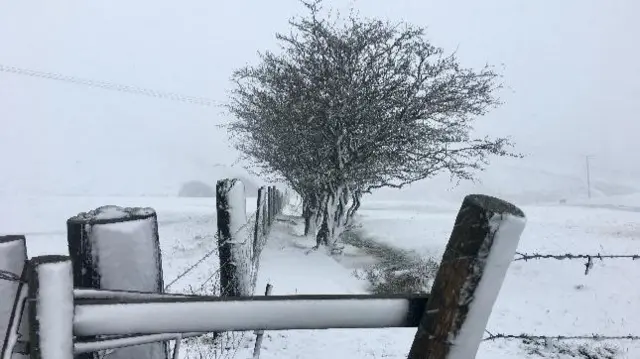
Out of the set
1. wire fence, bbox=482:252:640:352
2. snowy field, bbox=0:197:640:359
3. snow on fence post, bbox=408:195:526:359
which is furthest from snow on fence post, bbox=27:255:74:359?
snowy field, bbox=0:197:640:359

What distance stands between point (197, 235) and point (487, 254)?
15023mm

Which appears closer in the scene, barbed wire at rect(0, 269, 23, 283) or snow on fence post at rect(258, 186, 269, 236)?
barbed wire at rect(0, 269, 23, 283)

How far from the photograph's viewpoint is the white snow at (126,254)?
63.8 inches

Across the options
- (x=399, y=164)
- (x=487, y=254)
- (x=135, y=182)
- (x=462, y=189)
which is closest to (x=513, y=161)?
(x=462, y=189)

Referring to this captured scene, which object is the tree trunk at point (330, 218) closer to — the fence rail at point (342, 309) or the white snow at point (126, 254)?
the white snow at point (126, 254)

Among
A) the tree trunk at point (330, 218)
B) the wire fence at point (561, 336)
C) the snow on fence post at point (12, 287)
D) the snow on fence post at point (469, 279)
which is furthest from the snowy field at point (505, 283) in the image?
the snow on fence post at point (469, 279)

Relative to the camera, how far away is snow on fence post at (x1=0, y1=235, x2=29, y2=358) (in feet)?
4.46

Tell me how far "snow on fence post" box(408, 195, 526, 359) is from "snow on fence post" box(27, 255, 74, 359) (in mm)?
1001

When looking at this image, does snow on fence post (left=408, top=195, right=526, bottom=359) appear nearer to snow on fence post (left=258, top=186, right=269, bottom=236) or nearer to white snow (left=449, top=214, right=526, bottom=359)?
white snow (left=449, top=214, right=526, bottom=359)

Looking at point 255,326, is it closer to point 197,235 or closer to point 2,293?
point 2,293

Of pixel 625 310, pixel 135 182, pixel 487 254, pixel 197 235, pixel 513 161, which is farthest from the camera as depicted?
pixel 513 161

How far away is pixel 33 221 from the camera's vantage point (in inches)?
803

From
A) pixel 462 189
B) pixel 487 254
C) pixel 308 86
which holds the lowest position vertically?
pixel 462 189

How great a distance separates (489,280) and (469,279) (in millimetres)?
74
